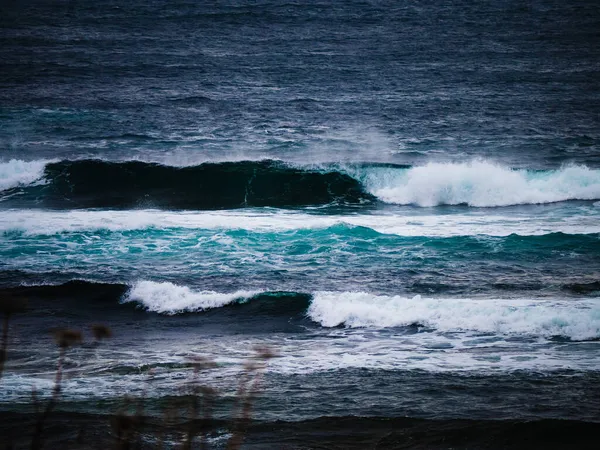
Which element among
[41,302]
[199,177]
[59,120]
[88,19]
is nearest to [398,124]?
[199,177]

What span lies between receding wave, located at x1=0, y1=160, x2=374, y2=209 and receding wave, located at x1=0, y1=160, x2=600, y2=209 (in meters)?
0.03

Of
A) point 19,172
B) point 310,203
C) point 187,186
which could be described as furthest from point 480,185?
point 19,172

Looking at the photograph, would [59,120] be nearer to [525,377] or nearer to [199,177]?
[199,177]

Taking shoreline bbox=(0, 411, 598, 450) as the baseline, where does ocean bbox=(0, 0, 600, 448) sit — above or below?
above

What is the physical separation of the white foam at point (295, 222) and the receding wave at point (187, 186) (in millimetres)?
1390

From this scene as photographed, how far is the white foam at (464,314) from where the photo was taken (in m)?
8.98

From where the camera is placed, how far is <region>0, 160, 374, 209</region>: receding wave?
19.7 m

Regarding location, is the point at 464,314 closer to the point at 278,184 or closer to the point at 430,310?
the point at 430,310

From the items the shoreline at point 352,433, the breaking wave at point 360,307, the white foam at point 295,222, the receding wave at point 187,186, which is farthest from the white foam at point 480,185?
the shoreline at point 352,433

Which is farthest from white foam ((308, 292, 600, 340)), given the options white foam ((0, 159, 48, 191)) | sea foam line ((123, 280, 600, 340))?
white foam ((0, 159, 48, 191))

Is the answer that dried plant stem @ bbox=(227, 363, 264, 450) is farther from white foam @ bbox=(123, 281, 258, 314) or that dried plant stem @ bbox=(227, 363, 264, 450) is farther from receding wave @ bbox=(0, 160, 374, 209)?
receding wave @ bbox=(0, 160, 374, 209)

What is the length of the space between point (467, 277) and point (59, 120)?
62.6ft

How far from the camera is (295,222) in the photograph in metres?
16.8

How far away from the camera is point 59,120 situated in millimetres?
26438
